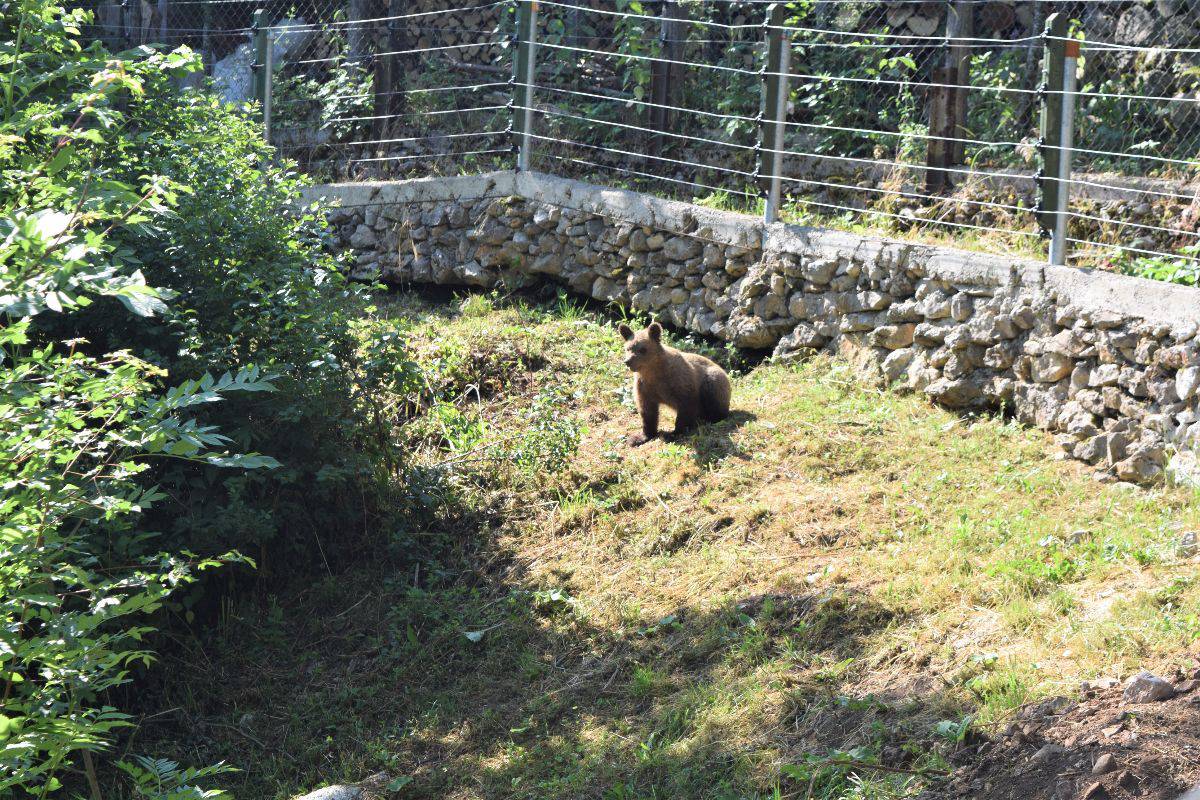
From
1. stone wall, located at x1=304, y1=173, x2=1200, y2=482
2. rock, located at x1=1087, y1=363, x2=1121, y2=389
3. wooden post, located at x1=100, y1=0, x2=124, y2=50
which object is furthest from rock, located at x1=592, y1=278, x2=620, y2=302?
wooden post, located at x1=100, y1=0, x2=124, y2=50

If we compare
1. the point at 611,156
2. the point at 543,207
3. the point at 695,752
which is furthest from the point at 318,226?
the point at 695,752

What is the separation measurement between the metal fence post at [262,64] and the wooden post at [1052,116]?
758 cm

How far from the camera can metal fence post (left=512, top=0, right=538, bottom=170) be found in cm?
Result: 992

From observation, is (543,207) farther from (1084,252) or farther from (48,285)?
(48,285)

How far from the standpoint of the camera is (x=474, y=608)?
6828mm

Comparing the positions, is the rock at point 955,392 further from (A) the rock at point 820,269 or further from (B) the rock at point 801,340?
(A) the rock at point 820,269

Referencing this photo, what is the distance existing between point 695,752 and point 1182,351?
332 cm

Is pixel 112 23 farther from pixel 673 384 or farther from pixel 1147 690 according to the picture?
pixel 1147 690

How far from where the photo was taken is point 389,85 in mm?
11586

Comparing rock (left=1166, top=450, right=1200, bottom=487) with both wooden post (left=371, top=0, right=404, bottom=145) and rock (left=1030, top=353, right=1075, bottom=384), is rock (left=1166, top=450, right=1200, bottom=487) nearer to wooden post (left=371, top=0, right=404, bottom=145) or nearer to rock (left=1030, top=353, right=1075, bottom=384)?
rock (left=1030, top=353, right=1075, bottom=384)

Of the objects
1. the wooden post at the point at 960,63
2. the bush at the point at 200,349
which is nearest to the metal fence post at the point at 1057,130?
the wooden post at the point at 960,63

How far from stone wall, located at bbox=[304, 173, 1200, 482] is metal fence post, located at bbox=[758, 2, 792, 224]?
0.32m

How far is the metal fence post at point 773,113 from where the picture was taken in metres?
8.50

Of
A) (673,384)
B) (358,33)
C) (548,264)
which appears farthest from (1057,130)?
(358,33)
